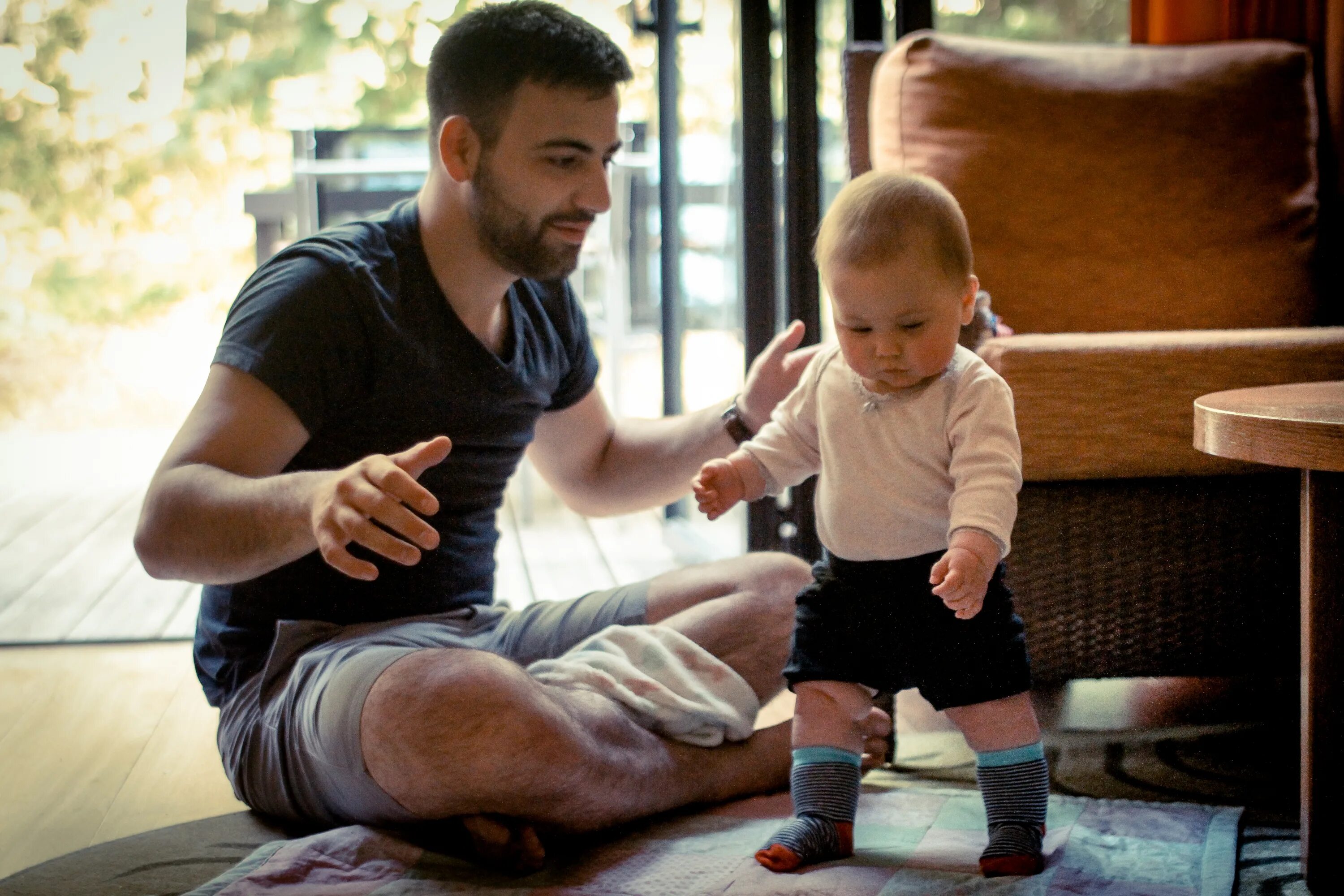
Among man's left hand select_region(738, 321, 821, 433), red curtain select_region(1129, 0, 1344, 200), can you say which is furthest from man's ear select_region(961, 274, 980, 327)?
red curtain select_region(1129, 0, 1344, 200)

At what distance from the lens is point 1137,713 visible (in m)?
1.73

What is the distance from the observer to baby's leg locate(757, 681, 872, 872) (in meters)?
1.20

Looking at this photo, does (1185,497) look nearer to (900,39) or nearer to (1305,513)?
(1305,513)

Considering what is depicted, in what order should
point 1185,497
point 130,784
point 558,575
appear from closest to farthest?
1. point 1185,497
2. point 130,784
3. point 558,575

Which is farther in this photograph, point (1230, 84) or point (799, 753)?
point (1230, 84)

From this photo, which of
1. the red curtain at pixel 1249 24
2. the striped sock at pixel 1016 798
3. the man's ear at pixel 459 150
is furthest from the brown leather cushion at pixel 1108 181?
the striped sock at pixel 1016 798

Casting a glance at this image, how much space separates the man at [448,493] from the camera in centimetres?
117

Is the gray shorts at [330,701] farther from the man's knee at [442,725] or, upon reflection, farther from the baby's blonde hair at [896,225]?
the baby's blonde hair at [896,225]

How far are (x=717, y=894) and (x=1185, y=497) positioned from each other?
771 millimetres

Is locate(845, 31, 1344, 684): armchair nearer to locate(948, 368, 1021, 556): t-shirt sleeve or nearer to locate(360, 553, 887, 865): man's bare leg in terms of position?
locate(948, 368, 1021, 556): t-shirt sleeve

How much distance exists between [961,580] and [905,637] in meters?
0.19

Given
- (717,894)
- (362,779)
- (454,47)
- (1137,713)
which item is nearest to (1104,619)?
(1137,713)

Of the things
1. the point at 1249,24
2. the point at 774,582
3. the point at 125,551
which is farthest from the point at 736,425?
the point at 125,551

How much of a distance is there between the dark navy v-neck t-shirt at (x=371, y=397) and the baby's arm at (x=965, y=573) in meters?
0.65
